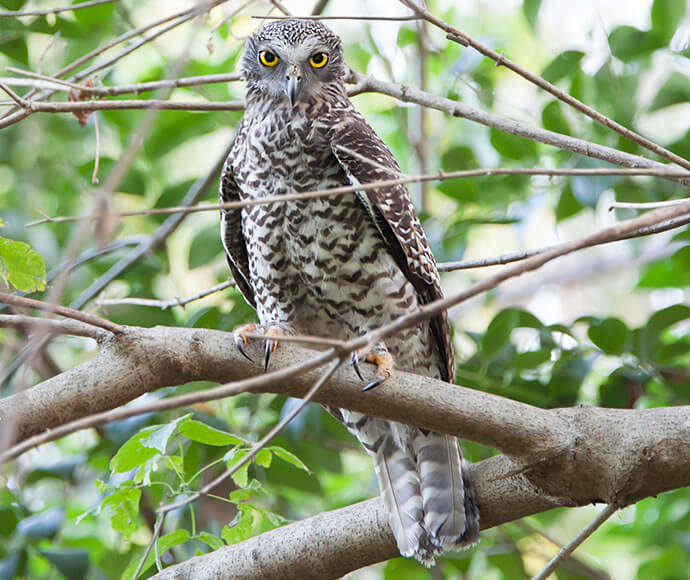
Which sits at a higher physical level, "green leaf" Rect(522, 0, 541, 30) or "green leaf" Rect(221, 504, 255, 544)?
"green leaf" Rect(522, 0, 541, 30)

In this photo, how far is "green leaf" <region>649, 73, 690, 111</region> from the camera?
347cm

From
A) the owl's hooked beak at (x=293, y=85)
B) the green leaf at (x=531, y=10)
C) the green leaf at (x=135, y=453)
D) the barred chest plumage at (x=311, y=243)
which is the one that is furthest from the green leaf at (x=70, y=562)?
the green leaf at (x=531, y=10)

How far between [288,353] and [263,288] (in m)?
0.93

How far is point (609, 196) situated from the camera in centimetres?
386

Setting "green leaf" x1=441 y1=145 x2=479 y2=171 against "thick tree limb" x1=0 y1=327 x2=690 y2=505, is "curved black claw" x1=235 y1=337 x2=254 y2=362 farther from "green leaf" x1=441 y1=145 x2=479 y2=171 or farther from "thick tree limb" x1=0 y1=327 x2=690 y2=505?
"green leaf" x1=441 y1=145 x2=479 y2=171

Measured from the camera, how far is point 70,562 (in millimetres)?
3078

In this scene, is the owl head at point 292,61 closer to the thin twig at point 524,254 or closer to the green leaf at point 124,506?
the thin twig at point 524,254

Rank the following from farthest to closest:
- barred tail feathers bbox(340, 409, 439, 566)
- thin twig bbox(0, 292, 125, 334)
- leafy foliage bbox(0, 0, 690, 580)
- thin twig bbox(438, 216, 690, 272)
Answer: leafy foliage bbox(0, 0, 690, 580) → barred tail feathers bbox(340, 409, 439, 566) → thin twig bbox(438, 216, 690, 272) → thin twig bbox(0, 292, 125, 334)

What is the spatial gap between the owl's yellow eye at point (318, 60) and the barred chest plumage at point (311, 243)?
271 millimetres

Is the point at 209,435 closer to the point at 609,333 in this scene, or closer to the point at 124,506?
the point at 124,506

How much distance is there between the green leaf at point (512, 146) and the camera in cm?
366

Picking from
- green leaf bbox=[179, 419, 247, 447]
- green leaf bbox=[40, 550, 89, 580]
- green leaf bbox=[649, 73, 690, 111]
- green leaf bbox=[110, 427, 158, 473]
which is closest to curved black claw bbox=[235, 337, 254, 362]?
green leaf bbox=[179, 419, 247, 447]

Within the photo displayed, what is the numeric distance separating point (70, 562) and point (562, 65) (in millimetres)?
2731

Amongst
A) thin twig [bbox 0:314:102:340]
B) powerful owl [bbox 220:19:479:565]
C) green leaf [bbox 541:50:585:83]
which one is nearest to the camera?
thin twig [bbox 0:314:102:340]
